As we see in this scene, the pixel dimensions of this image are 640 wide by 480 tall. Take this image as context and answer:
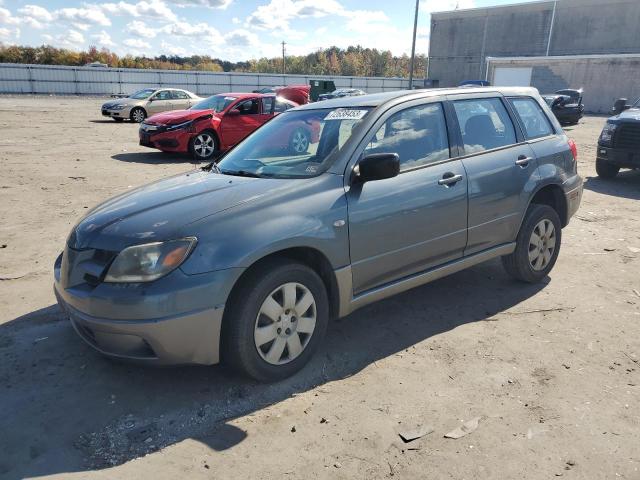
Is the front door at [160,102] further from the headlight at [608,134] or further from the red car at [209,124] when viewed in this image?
the headlight at [608,134]

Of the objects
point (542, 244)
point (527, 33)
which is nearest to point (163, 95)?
point (542, 244)

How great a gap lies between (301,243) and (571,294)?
9.70ft

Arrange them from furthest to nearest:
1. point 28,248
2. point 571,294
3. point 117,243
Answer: point 28,248 → point 571,294 → point 117,243

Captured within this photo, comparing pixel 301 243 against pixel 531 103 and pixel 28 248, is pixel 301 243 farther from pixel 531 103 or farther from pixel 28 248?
pixel 28 248

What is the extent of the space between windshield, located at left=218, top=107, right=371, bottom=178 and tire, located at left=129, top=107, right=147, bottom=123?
63.4 feet

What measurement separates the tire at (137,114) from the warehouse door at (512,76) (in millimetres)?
33229

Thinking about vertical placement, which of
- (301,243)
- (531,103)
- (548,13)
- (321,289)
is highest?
(548,13)

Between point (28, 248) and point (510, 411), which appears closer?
point (510, 411)

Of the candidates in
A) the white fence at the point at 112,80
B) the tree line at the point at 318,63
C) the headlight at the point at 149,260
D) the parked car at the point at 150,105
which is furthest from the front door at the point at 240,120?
the tree line at the point at 318,63

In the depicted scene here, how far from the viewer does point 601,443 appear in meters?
2.75

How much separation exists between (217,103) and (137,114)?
34.5ft

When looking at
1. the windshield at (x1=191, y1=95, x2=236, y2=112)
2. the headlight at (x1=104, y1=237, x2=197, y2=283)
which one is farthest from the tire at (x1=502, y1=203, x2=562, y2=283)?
the windshield at (x1=191, y1=95, x2=236, y2=112)

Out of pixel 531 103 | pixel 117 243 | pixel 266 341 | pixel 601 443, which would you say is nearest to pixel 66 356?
pixel 117 243

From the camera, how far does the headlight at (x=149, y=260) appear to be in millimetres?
2888
